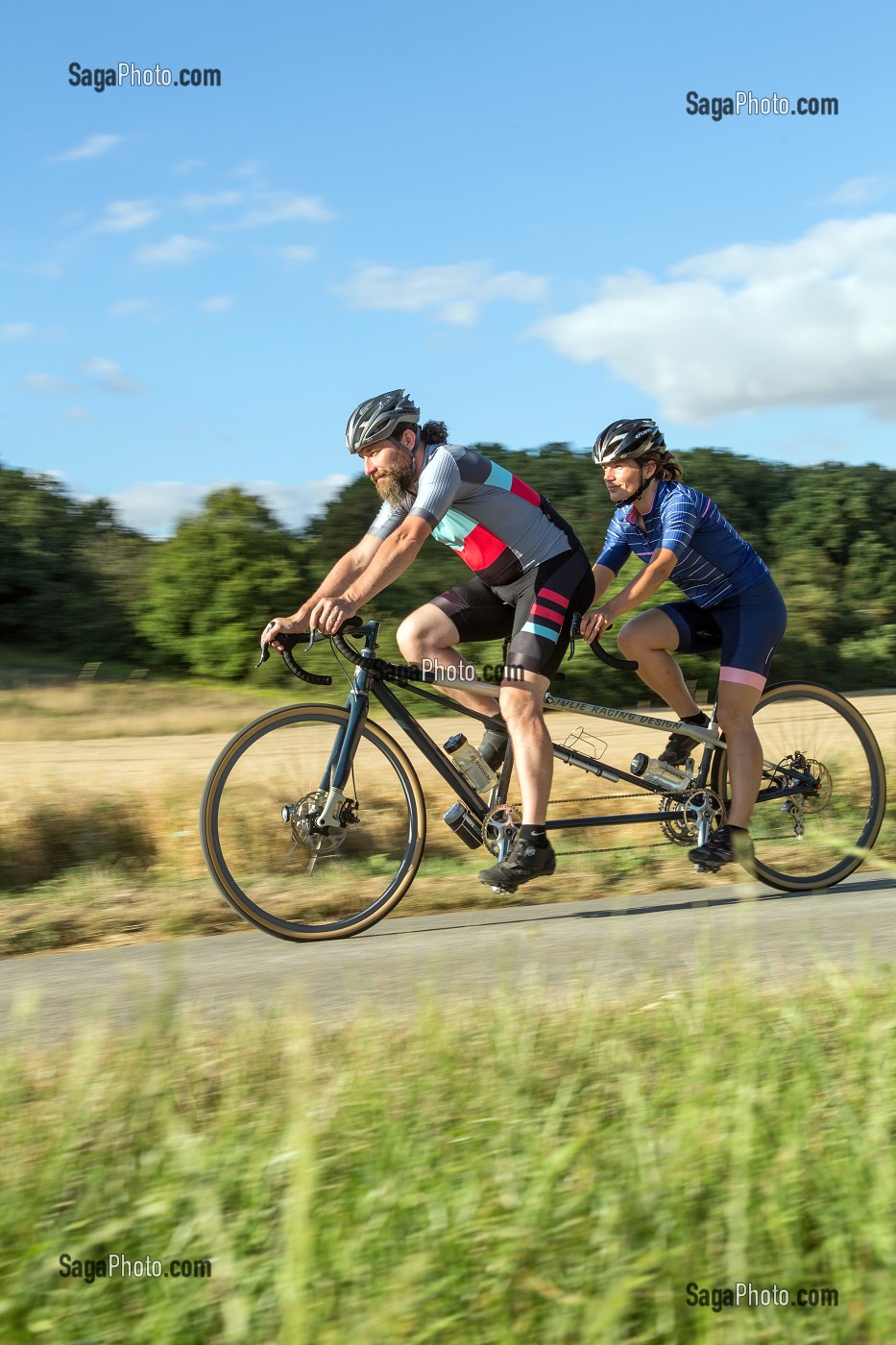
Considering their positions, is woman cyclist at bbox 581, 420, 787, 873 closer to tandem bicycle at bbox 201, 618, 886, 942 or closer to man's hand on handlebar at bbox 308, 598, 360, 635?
tandem bicycle at bbox 201, 618, 886, 942

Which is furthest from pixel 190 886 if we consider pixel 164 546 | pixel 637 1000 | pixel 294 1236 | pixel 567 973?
pixel 164 546

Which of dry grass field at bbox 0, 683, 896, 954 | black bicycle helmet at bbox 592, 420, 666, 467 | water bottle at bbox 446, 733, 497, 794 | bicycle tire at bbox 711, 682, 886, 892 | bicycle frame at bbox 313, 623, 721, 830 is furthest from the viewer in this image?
bicycle tire at bbox 711, 682, 886, 892

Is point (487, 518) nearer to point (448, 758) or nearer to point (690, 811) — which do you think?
point (448, 758)

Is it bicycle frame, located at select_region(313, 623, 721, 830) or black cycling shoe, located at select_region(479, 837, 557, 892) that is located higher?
bicycle frame, located at select_region(313, 623, 721, 830)

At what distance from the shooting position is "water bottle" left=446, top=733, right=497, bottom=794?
5.13m

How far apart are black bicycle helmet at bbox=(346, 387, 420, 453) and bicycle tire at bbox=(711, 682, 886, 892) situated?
2.07 metres

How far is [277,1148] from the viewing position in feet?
7.72

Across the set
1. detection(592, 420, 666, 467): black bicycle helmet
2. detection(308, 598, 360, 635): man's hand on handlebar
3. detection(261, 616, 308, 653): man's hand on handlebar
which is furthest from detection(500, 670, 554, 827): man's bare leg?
detection(592, 420, 666, 467): black bicycle helmet

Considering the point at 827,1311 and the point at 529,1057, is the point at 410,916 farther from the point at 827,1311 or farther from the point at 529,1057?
the point at 827,1311

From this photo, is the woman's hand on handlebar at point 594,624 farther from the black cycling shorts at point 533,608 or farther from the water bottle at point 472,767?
the water bottle at point 472,767

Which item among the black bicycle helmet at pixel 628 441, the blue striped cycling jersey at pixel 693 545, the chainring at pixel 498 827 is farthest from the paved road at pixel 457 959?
the black bicycle helmet at pixel 628 441

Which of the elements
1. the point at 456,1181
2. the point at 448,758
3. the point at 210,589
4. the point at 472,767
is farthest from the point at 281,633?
the point at 210,589

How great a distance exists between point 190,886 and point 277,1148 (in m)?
3.15

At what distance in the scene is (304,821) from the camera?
192 inches
